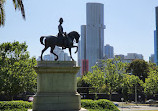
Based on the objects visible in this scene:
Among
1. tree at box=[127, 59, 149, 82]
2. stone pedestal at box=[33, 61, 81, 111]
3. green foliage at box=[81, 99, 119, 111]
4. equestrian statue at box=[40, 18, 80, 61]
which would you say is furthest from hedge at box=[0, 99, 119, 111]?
tree at box=[127, 59, 149, 82]

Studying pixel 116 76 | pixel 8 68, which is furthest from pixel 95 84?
pixel 8 68

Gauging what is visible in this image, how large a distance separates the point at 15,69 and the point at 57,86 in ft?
71.8

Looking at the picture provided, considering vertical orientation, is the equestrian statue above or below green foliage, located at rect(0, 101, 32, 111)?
above

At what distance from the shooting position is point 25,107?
23.6 m

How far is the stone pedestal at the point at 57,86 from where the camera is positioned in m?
17.8

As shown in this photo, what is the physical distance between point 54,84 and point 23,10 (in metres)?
6.23

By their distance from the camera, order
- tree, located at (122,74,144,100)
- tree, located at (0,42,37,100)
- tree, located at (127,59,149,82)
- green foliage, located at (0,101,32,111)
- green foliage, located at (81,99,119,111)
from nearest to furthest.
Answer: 1. green foliage, located at (0,101,32,111)
2. green foliage, located at (81,99,119,111)
3. tree, located at (0,42,37,100)
4. tree, located at (122,74,144,100)
5. tree, located at (127,59,149,82)

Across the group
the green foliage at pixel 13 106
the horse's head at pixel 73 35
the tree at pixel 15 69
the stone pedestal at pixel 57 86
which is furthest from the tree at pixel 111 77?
the stone pedestal at pixel 57 86

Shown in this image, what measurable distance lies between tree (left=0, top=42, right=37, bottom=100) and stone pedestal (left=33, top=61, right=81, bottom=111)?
20362 millimetres

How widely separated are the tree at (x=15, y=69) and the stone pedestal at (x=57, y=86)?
20.4 metres

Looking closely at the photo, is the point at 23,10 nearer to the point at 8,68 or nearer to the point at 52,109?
the point at 52,109

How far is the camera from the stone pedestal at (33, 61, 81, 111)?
17.8 m

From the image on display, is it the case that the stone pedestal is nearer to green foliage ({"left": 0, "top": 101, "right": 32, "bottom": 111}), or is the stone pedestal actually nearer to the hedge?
the hedge

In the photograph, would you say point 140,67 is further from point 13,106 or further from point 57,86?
point 57,86
